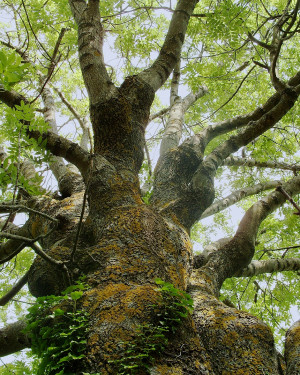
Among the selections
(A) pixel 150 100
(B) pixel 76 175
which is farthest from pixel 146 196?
(A) pixel 150 100

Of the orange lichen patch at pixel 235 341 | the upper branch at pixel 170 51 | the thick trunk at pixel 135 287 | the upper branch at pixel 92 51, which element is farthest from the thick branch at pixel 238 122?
the orange lichen patch at pixel 235 341

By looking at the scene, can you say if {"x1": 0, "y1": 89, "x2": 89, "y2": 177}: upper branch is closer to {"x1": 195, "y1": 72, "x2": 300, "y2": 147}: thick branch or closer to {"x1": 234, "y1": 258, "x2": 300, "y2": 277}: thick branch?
{"x1": 195, "y1": 72, "x2": 300, "y2": 147}: thick branch

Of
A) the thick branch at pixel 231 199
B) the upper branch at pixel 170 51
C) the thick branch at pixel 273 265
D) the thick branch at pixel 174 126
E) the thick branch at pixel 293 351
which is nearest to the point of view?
the thick branch at pixel 293 351

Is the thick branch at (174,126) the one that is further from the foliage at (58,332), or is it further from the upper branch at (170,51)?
the foliage at (58,332)

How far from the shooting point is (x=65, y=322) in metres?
1.62

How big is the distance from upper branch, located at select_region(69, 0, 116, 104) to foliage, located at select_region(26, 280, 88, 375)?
1924 mm

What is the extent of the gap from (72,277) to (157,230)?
2.20 ft

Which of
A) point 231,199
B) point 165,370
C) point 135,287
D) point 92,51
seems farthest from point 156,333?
point 231,199

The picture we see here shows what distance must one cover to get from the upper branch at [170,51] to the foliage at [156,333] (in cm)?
224

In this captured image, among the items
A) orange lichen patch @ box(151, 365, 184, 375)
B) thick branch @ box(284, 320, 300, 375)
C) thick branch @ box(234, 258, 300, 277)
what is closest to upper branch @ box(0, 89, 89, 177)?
orange lichen patch @ box(151, 365, 184, 375)

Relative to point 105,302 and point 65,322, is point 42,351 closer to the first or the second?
point 65,322

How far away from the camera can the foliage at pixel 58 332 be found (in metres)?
1.44

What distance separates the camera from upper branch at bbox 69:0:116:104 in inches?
121

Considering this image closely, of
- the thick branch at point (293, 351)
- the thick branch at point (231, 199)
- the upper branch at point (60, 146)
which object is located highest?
the thick branch at point (231, 199)
